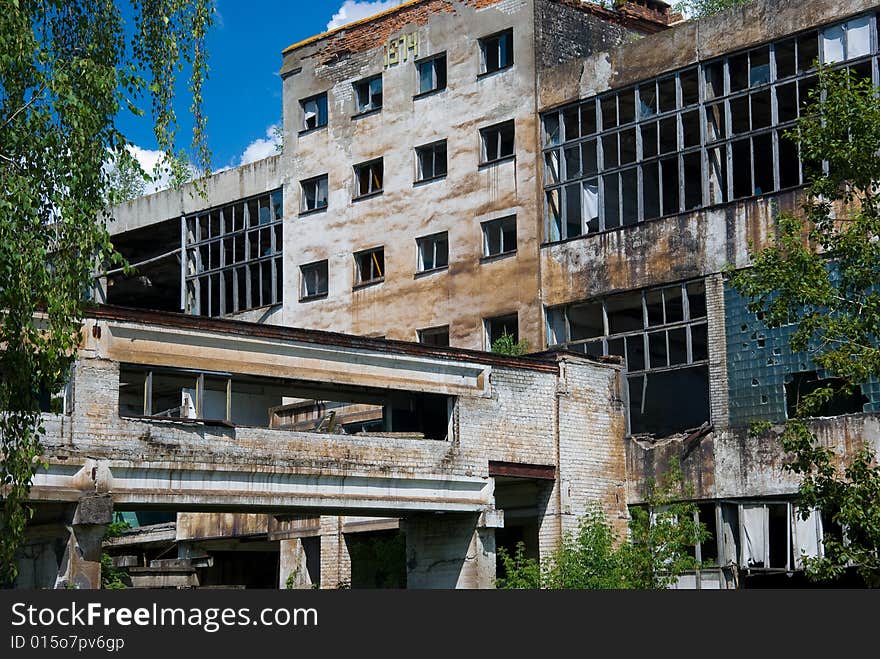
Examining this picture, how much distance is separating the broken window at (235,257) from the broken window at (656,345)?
12.1 meters

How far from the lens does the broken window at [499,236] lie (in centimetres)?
3819

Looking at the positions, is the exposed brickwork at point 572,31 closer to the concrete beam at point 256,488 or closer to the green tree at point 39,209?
the concrete beam at point 256,488

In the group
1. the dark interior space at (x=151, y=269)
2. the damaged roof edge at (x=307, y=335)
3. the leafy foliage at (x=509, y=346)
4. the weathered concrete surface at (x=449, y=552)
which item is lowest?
the weathered concrete surface at (x=449, y=552)

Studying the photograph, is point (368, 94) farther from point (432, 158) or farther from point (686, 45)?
point (686, 45)

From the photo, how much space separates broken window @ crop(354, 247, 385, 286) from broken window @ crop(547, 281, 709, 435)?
7149 millimetres

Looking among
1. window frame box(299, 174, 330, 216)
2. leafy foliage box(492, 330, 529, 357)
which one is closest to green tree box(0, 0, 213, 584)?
leafy foliage box(492, 330, 529, 357)

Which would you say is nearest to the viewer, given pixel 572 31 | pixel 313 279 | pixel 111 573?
pixel 111 573

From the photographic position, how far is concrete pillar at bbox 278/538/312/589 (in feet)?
121

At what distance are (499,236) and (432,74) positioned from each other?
5.63 m

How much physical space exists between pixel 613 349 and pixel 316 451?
32.4 ft

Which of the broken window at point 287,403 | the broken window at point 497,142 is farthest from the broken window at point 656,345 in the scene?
the broken window at point 287,403

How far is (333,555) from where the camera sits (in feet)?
119

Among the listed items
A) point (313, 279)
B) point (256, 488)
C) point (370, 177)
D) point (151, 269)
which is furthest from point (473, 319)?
point (151, 269)

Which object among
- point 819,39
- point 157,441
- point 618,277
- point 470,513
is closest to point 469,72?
point 618,277
